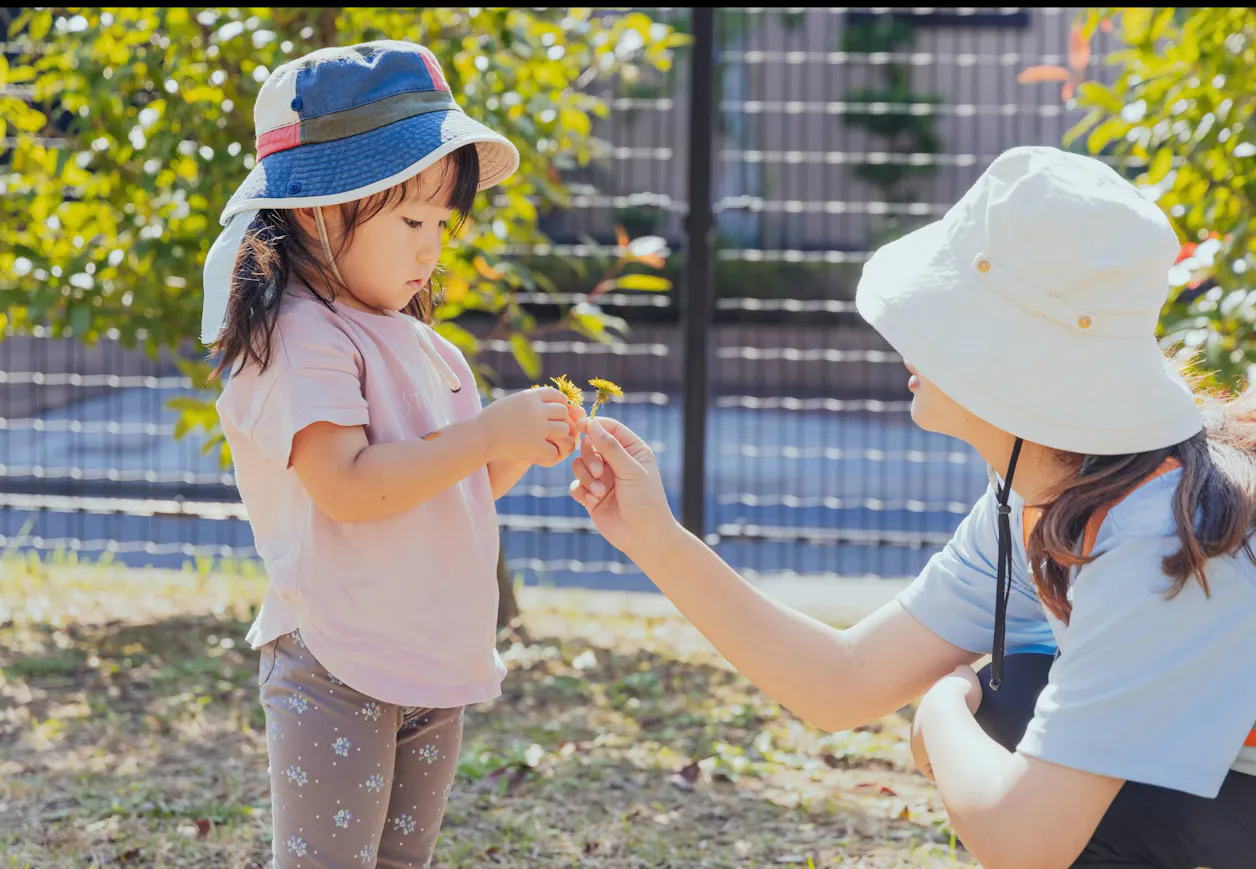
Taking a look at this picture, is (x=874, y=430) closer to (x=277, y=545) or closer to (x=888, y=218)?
(x=888, y=218)

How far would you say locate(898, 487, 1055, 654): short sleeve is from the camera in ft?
5.82

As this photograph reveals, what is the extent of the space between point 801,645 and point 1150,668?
516 mm

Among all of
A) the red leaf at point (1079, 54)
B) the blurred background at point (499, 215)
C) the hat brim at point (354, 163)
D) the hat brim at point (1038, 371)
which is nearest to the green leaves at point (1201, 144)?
the blurred background at point (499, 215)

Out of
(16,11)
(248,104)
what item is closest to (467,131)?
(248,104)

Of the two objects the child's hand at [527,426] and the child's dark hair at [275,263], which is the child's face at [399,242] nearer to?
the child's dark hair at [275,263]

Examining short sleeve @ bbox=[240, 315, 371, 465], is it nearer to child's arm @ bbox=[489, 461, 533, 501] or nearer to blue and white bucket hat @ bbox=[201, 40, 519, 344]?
blue and white bucket hat @ bbox=[201, 40, 519, 344]

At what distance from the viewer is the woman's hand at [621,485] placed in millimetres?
1723

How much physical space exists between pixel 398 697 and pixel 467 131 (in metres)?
0.71

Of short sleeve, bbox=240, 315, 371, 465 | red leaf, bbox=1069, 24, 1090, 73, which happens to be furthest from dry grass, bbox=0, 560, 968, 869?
red leaf, bbox=1069, 24, 1090, 73

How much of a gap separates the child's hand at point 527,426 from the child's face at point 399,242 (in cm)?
21

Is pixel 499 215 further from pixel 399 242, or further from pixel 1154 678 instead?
pixel 1154 678

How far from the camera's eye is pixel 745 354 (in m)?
4.63

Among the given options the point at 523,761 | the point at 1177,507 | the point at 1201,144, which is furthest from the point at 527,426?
the point at 1201,144

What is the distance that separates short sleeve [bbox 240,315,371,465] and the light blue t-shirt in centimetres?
86
